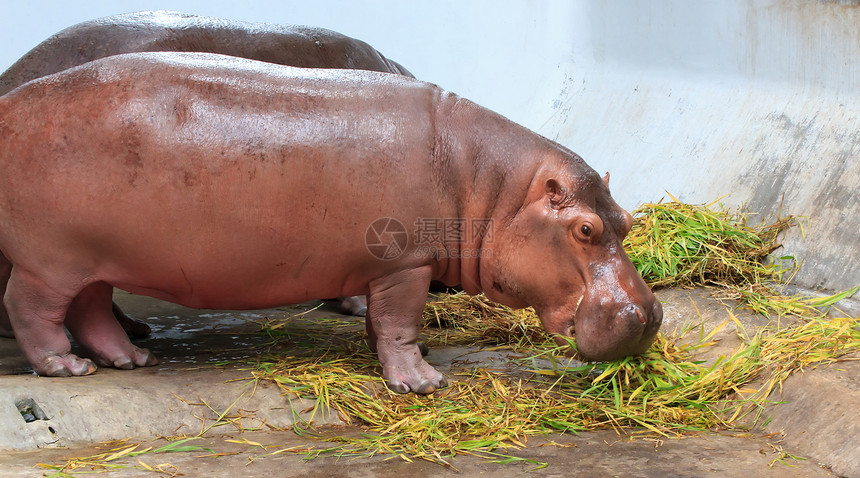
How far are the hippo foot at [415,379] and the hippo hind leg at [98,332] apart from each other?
1.04m

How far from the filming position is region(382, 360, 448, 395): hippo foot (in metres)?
3.47

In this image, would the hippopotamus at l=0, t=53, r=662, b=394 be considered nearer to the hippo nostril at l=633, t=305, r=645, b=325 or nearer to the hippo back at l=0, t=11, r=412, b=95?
the hippo nostril at l=633, t=305, r=645, b=325

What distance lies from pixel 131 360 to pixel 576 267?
1.93m

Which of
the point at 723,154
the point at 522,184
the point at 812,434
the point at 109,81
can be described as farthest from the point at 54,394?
the point at 723,154

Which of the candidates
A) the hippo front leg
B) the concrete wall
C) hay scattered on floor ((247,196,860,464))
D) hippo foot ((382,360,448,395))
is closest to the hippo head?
hay scattered on floor ((247,196,860,464))

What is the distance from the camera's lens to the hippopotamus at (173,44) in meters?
4.16

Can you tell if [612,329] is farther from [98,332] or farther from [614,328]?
[98,332]

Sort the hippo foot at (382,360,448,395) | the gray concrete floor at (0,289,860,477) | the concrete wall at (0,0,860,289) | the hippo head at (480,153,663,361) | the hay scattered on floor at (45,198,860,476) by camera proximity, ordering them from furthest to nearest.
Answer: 1. the concrete wall at (0,0,860,289)
2. the hippo foot at (382,360,448,395)
3. the hippo head at (480,153,663,361)
4. the hay scattered on floor at (45,198,860,476)
5. the gray concrete floor at (0,289,860,477)

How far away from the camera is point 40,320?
3354mm

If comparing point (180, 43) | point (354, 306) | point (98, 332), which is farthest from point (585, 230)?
point (180, 43)

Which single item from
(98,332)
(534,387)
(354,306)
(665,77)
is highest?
(665,77)

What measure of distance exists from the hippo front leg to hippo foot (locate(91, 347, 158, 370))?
0.98m

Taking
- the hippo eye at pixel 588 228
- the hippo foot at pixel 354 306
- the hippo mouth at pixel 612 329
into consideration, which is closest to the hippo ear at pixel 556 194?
the hippo eye at pixel 588 228

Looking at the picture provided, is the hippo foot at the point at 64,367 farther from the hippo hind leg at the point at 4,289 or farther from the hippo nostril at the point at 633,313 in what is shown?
the hippo nostril at the point at 633,313
